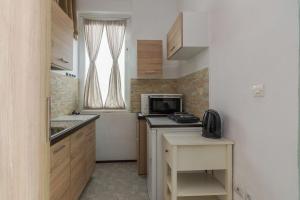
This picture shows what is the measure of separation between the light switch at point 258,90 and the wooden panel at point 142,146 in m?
1.89

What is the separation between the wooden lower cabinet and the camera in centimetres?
156

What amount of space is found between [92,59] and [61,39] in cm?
175

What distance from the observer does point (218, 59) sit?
216 centimetres

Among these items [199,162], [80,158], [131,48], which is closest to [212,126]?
[199,162]

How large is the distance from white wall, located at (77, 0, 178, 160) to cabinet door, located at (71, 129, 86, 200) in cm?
137

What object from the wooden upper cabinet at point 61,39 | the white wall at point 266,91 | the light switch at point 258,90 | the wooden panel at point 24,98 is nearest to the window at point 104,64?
the wooden upper cabinet at point 61,39

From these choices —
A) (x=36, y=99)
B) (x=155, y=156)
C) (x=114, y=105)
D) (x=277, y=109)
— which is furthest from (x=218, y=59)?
(x=114, y=105)

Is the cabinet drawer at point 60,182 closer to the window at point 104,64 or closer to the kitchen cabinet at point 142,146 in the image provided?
the kitchen cabinet at point 142,146

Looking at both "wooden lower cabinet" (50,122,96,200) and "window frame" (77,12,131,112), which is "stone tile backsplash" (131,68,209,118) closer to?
"window frame" (77,12,131,112)

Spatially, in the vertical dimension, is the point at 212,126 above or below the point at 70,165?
above

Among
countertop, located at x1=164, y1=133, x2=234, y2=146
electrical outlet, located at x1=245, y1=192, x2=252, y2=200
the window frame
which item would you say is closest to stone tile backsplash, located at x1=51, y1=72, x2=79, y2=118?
the window frame

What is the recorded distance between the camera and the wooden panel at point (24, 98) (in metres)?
0.56

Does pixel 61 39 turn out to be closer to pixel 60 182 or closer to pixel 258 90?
pixel 60 182

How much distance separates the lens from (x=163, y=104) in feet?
11.1
